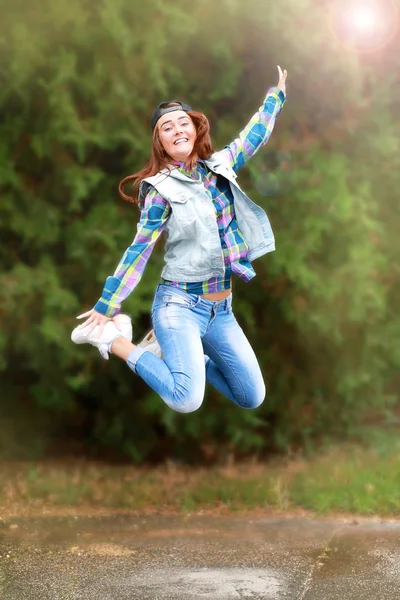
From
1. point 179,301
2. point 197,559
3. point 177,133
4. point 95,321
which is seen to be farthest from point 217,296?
point 197,559

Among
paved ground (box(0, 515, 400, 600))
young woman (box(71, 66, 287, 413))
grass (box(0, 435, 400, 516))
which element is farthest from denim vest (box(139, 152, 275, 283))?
grass (box(0, 435, 400, 516))

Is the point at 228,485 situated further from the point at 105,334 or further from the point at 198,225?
the point at 198,225

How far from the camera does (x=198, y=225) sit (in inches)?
137

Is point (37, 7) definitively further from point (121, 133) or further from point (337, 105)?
point (337, 105)

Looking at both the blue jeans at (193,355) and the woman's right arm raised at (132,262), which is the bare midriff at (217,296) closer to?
the blue jeans at (193,355)

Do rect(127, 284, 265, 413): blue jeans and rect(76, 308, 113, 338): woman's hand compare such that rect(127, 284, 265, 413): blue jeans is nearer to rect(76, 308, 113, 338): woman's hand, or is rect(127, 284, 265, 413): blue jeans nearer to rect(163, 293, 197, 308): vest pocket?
rect(163, 293, 197, 308): vest pocket

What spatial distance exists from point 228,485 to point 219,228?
9.02 feet

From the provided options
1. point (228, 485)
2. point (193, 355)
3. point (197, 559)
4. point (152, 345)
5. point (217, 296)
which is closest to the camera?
point (193, 355)

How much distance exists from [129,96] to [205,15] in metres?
0.70

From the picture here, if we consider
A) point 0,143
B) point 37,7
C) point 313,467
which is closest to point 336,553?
point 313,467

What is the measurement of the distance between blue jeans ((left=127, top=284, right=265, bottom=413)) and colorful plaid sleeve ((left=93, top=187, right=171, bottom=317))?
0.88 feet

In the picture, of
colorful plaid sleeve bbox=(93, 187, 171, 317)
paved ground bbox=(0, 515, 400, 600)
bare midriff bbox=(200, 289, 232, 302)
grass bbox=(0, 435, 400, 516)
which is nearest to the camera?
colorful plaid sleeve bbox=(93, 187, 171, 317)

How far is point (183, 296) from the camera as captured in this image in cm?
363

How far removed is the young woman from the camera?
3.45 m
